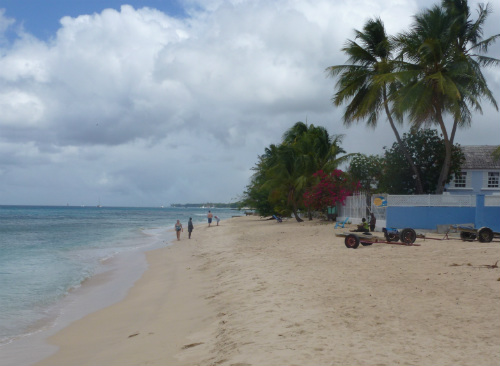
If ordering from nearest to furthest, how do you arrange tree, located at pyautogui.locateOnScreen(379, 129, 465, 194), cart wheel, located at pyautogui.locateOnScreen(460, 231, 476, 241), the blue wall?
cart wheel, located at pyautogui.locateOnScreen(460, 231, 476, 241) < the blue wall < tree, located at pyautogui.locateOnScreen(379, 129, 465, 194)

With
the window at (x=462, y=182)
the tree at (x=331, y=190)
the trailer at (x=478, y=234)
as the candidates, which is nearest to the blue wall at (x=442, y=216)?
the trailer at (x=478, y=234)

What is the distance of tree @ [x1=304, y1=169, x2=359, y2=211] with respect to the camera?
26.9 metres

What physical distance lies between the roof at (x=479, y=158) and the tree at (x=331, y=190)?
396 inches

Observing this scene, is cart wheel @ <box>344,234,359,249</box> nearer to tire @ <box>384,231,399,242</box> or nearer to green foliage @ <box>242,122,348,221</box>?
tire @ <box>384,231,399,242</box>

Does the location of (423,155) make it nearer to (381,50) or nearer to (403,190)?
(403,190)

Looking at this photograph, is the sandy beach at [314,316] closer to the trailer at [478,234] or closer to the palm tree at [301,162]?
the trailer at [478,234]

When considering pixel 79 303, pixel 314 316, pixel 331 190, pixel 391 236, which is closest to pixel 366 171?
pixel 331 190

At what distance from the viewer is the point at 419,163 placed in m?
25.7

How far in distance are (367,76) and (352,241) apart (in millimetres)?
14512

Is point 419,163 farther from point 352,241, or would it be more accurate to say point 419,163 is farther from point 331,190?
point 352,241

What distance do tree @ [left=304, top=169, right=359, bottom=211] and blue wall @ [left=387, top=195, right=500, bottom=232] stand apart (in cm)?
760

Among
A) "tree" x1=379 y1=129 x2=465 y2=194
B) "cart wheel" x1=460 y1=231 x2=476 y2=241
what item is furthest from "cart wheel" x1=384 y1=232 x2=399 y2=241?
"tree" x1=379 y1=129 x2=465 y2=194

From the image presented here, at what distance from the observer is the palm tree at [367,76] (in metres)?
24.9

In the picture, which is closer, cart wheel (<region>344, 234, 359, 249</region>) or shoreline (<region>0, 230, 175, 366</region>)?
shoreline (<region>0, 230, 175, 366</region>)
